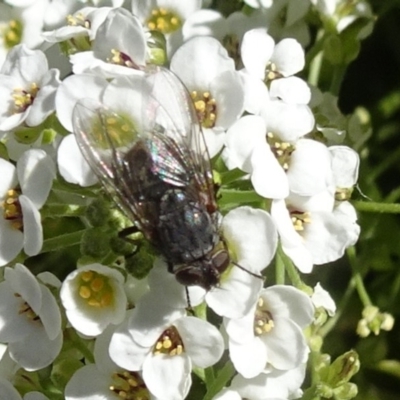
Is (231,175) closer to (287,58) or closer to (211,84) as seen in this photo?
(211,84)

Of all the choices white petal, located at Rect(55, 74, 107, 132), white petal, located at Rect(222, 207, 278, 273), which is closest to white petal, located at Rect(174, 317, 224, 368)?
white petal, located at Rect(222, 207, 278, 273)

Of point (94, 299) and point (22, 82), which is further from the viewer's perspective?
point (22, 82)

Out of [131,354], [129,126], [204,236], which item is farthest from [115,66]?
[131,354]

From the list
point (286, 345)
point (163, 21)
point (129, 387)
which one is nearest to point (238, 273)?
point (286, 345)

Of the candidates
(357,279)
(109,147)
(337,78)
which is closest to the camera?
(109,147)

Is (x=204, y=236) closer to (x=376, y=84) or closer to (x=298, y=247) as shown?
(x=298, y=247)

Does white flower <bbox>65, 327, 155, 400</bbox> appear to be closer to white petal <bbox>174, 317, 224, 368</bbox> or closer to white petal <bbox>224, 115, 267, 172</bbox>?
white petal <bbox>174, 317, 224, 368</bbox>
